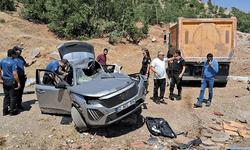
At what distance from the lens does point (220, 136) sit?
4.39m

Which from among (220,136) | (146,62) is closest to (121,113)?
(220,136)

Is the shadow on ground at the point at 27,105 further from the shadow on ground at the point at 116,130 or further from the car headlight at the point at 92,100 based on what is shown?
the car headlight at the point at 92,100

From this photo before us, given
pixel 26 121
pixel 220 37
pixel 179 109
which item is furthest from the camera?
pixel 220 37

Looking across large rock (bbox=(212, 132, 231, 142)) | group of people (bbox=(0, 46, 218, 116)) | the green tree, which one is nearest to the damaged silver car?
group of people (bbox=(0, 46, 218, 116))

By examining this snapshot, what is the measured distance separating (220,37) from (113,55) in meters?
9.26

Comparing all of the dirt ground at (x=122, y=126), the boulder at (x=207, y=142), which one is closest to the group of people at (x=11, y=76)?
the dirt ground at (x=122, y=126)

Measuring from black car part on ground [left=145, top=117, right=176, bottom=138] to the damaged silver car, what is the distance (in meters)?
0.55

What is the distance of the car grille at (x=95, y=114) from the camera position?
400 cm

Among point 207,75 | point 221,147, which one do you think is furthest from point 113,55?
point 221,147

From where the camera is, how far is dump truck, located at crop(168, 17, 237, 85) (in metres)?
8.70

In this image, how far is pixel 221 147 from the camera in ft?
13.2

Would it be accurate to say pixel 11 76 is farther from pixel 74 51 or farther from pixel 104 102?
pixel 74 51

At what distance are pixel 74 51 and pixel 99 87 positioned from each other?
4741 mm

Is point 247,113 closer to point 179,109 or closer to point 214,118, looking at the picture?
point 214,118
